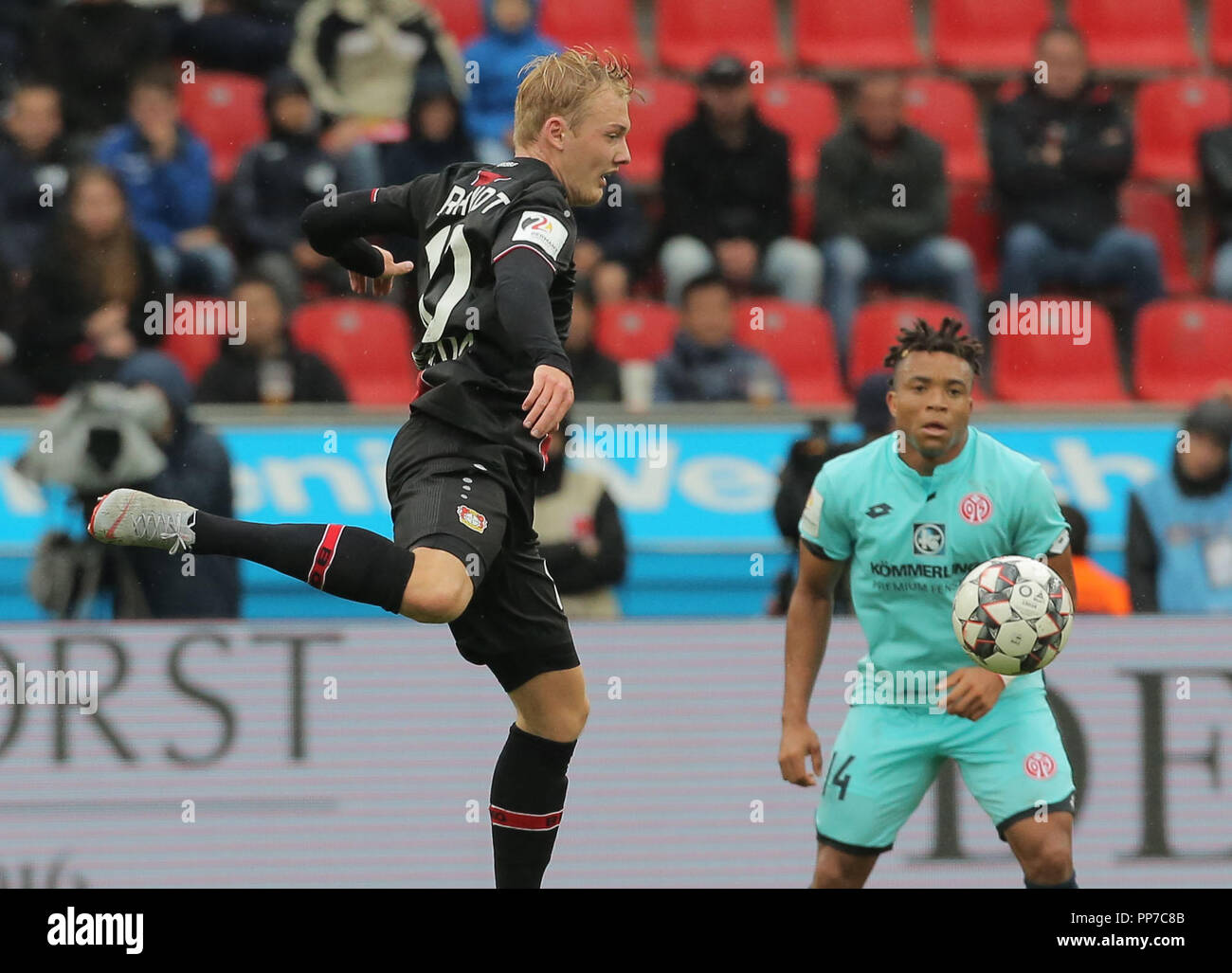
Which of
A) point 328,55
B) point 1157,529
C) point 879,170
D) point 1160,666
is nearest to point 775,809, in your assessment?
point 1160,666

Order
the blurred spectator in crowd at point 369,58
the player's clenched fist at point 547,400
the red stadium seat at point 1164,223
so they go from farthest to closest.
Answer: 1. the red stadium seat at point 1164,223
2. the blurred spectator in crowd at point 369,58
3. the player's clenched fist at point 547,400

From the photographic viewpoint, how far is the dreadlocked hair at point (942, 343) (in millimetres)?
4773

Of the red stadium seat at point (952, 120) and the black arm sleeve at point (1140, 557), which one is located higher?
the red stadium seat at point (952, 120)

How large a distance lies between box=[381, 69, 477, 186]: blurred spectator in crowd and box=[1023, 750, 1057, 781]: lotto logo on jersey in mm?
4722

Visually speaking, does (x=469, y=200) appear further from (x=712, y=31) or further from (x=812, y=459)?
(x=712, y=31)

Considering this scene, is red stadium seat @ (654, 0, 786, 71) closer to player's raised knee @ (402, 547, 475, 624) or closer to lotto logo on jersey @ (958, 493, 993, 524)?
lotto logo on jersey @ (958, 493, 993, 524)

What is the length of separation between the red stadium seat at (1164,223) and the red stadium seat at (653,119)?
2.32 metres

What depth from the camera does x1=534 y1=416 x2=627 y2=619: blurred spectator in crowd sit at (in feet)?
22.4

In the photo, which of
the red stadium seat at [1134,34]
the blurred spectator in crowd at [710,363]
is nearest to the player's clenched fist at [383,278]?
the blurred spectator in crowd at [710,363]

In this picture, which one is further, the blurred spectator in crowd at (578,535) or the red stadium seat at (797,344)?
the red stadium seat at (797,344)

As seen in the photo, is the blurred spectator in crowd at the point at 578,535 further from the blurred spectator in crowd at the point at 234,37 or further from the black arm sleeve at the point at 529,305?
the blurred spectator in crowd at the point at 234,37

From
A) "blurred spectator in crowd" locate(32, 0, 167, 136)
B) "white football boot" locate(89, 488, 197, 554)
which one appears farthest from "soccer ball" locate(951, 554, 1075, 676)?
"blurred spectator in crowd" locate(32, 0, 167, 136)

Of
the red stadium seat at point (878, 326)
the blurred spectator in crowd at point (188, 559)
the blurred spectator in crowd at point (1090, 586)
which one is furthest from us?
the red stadium seat at point (878, 326)

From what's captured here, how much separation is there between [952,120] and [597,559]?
157 inches
